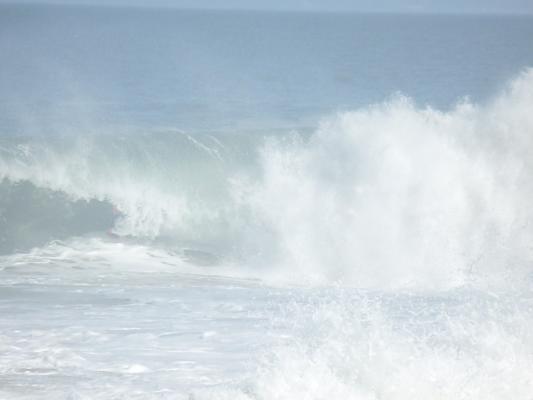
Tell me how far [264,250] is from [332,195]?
1757mm

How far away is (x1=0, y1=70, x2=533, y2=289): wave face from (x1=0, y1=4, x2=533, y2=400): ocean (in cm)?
4

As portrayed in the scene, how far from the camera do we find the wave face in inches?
496

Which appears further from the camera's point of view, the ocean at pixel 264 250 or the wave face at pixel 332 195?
the wave face at pixel 332 195

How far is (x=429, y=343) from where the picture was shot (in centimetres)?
743

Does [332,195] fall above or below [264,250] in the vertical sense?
above

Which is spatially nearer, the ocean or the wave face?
the ocean

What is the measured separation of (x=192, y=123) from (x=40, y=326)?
14.7 meters

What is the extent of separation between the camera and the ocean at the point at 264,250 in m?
6.79

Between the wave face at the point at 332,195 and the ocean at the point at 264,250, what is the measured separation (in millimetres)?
43

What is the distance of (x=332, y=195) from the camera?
14047mm

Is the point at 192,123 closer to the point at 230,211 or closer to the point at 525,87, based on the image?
Answer: the point at 230,211

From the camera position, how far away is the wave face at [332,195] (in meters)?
12.6

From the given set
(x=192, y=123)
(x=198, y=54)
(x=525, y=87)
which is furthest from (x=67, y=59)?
(x=525, y=87)

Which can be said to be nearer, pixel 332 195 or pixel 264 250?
pixel 264 250
